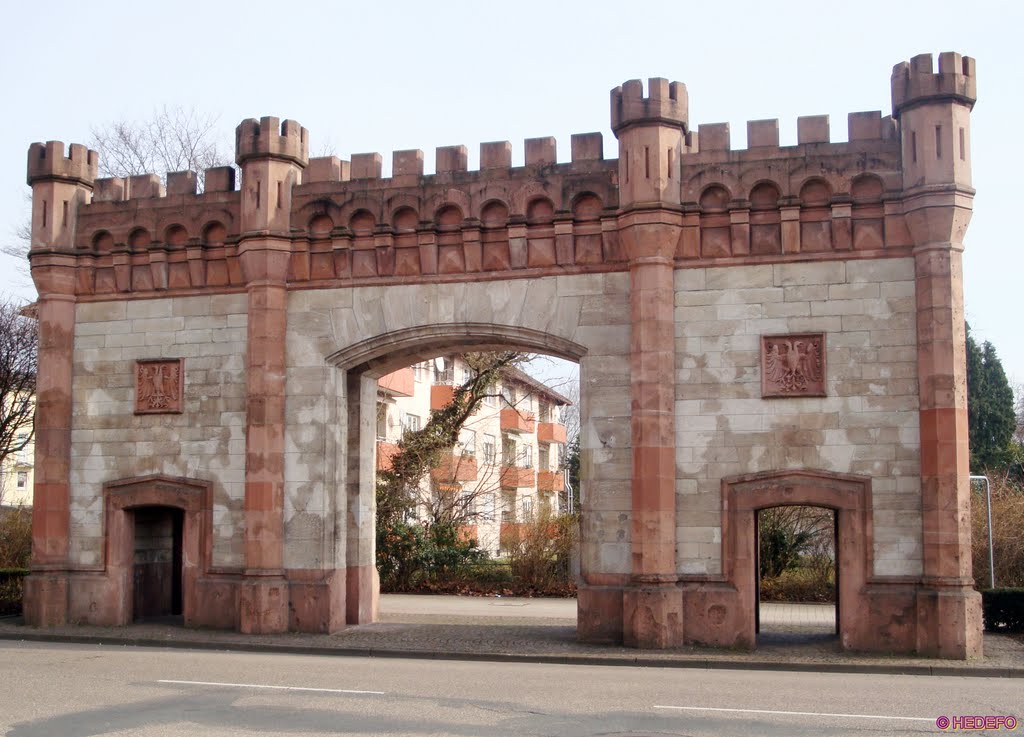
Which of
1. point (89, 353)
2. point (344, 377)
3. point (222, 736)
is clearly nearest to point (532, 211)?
point (344, 377)

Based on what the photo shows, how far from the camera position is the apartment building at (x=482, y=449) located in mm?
30781

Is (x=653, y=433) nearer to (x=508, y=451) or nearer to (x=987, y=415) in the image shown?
(x=508, y=451)

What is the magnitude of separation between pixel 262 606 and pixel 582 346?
20.3 feet

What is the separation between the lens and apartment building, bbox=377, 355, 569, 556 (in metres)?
30.8

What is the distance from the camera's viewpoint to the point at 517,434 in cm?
4838

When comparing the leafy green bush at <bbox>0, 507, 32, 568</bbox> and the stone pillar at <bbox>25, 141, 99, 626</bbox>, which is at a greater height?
the stone pillar at <bbox>25, 141, 99, 626</bbox>

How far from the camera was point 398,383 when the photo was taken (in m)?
37.9

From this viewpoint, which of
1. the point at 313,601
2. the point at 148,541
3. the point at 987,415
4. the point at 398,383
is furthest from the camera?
the point at 987,415

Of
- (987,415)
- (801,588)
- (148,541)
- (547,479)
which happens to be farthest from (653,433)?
(987,415)

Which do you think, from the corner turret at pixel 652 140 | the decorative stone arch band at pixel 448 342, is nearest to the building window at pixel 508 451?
the decorative stone arch band at pixel 448 342

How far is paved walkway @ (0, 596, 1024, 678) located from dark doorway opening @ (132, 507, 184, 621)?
107 centimetres

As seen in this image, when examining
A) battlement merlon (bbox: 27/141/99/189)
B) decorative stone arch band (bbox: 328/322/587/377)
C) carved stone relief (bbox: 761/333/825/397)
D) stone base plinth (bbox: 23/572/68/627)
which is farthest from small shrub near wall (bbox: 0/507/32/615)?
carved stone relief (bbox: 761/333/825/397)

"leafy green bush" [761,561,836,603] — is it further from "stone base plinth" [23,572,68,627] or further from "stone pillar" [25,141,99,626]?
"stone pillar" [25,141,99,626]

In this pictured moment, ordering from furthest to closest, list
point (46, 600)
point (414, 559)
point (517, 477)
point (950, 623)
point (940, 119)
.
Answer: point (517, 477) → point (414, 559) → point (46, 600) → point (940, 119) → point (950, 623)
